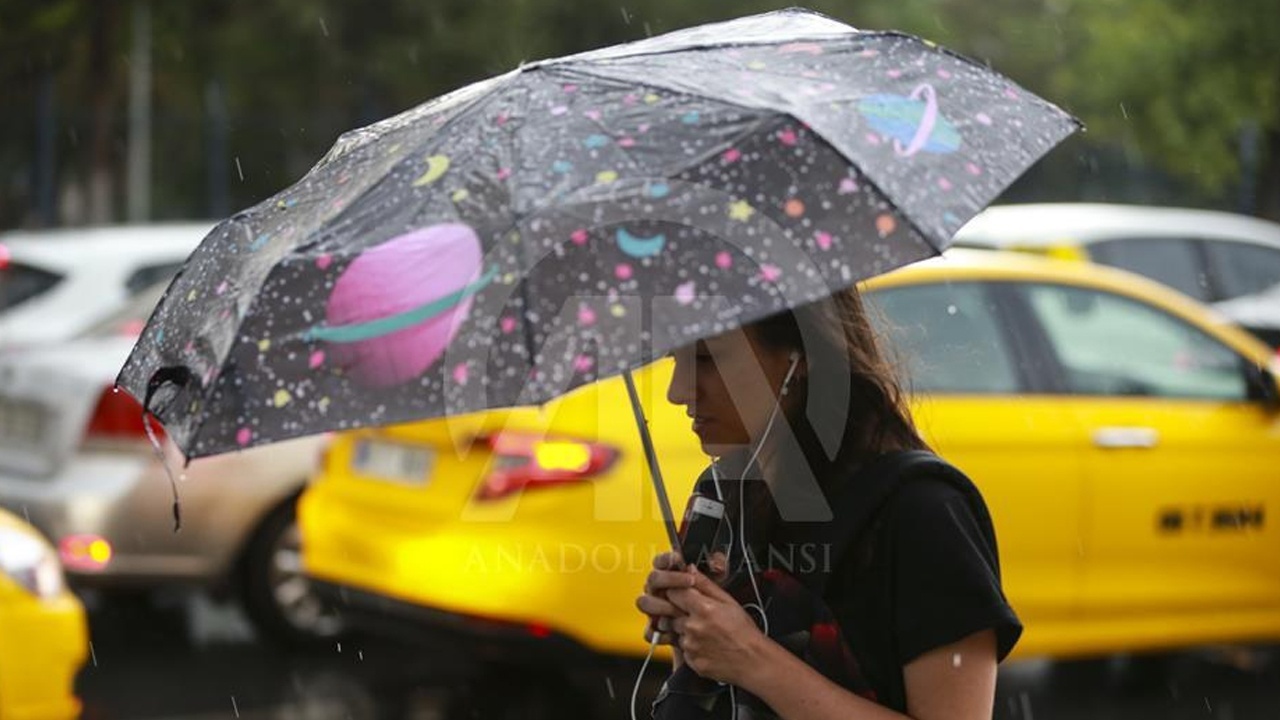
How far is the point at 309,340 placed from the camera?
2.26m

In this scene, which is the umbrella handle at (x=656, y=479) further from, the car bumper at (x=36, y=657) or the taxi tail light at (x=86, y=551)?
the taxi tail light at (x=86, y=551)

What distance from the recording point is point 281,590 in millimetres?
7891

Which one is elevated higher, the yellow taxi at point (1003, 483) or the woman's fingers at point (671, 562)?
the woman's fingers at point (671, 562)

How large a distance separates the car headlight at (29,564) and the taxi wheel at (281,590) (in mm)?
2149

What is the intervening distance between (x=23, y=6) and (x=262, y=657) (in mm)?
21822

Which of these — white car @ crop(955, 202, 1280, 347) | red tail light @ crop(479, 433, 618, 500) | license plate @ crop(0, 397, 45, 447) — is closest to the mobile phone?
red tail light @ crop(479, 433, 618, 500)

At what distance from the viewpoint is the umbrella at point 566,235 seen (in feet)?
7.07

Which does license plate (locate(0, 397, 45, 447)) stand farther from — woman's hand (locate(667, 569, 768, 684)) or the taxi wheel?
woman's hand (locate(667, 569, 768, 684))

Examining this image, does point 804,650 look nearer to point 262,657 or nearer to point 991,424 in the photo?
point 991,424

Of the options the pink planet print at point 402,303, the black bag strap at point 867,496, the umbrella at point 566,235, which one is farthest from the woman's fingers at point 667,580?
the pink planet print at point 402,303

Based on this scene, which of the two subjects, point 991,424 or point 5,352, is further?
point 5,352

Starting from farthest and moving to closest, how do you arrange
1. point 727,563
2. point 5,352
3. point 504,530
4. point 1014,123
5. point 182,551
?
point 5,352 < point 182,551 < point 504,530 < point 1014,123 < point 727,563

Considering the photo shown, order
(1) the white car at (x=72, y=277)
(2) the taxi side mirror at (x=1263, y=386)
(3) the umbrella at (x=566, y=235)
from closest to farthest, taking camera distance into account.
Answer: (3) the umbrella at (x=566, y=235) < (2) the taxi side mirror at (x=1263, y=386) < (1) the white car at (x=72, y=277)

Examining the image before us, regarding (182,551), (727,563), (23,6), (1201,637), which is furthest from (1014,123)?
(23,6)
